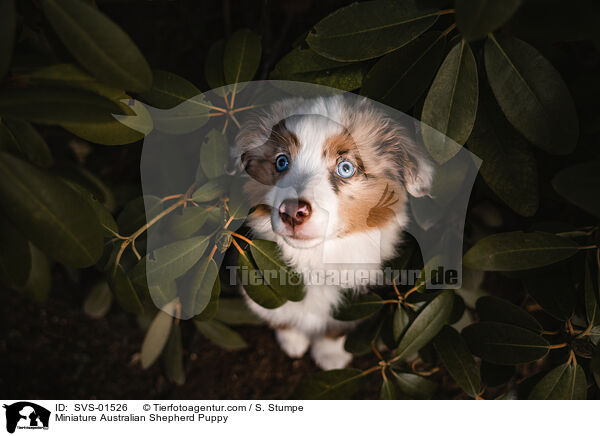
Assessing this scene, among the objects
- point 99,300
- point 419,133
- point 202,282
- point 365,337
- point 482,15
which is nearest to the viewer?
point 482,15

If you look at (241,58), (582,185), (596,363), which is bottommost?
(596,363)

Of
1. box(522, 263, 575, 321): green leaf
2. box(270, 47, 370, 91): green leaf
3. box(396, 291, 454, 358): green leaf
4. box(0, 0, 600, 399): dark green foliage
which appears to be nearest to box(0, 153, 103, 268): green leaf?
box(0, 0, 600, 399): dark green foliage

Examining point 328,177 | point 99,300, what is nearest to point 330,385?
point 328,177

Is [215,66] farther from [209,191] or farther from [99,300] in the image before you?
[99,300]

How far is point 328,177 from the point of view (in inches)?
31.3

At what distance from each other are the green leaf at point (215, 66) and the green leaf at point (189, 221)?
0.87 ft

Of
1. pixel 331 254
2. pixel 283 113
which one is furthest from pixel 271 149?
pixel 331 254

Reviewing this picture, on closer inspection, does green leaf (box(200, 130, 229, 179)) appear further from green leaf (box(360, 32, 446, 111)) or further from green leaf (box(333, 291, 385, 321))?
green leaf (box(333, 291, 385, 321))

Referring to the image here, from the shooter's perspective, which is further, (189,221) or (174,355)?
(174,355)

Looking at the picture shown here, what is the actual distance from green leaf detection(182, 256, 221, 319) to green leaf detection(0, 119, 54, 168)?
357 mm

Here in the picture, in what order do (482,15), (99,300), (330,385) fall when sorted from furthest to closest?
(99,300) → (330,385) → (482,15)

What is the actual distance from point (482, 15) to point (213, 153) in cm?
55

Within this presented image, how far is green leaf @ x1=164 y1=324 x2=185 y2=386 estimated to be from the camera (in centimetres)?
130
